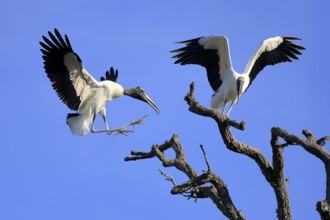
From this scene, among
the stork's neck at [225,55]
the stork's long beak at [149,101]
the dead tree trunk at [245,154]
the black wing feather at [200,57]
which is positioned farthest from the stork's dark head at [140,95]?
the dead tree trunk at [245,154]

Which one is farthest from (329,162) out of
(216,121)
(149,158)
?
(149,158)

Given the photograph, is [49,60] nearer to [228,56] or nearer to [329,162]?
[228,56]

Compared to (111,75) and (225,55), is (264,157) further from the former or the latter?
(111,75)

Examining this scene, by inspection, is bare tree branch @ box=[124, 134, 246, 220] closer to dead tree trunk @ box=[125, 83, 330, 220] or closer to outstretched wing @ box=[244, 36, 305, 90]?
dead tree trunk @ box=[125, 83, 330, 220]

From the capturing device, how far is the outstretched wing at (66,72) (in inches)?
434

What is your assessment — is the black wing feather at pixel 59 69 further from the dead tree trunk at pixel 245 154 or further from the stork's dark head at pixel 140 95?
the dead tree trunk at pixel 245 154

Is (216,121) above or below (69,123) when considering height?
below

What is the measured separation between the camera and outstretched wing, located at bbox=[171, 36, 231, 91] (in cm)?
1226

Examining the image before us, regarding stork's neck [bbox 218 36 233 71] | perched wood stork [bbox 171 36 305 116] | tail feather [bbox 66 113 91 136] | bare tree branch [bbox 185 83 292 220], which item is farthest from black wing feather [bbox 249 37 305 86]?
bare tree branch [bbox 185 83 292 220]

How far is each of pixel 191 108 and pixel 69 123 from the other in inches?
124

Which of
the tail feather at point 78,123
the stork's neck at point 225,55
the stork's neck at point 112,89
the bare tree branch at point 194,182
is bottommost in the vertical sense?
the bare tree branch at point 194,182

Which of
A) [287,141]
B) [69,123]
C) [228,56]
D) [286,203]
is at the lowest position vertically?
[286,203]

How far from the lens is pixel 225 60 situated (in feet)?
40.4

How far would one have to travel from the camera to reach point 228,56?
1218 cm
